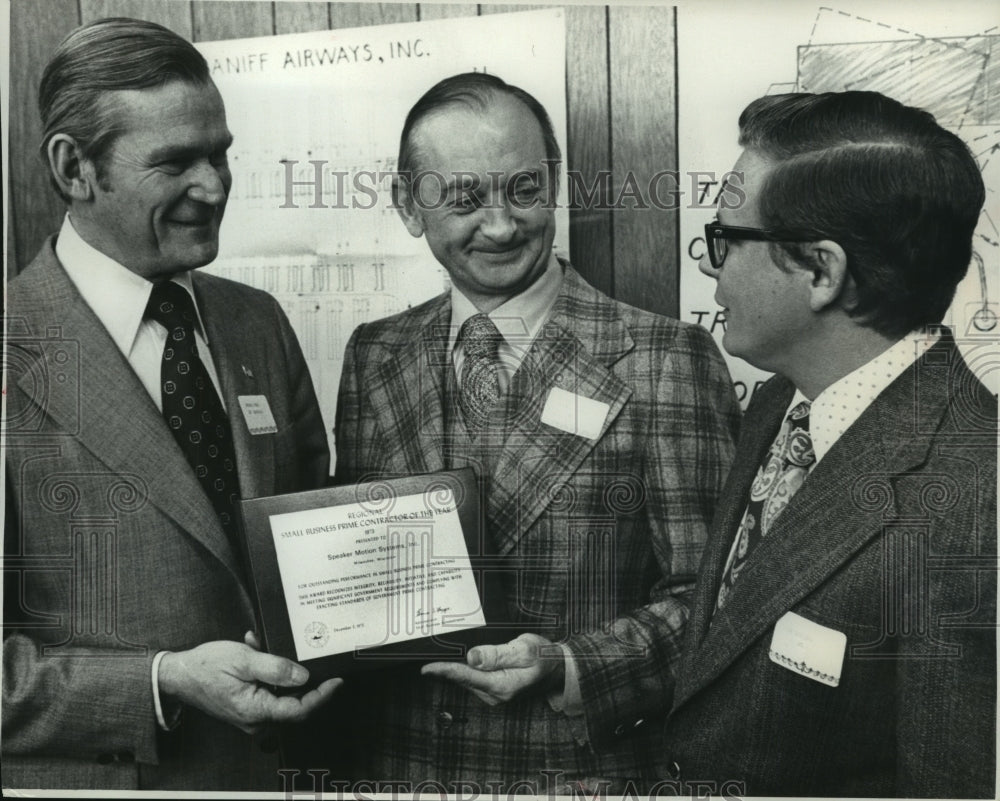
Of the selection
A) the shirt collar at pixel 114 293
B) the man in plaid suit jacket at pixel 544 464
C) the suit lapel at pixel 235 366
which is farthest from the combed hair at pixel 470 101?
the shirt collar at pixel 114 293

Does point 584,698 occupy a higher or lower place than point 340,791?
higher

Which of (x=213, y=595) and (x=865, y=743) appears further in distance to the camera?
(x=213, y=595)

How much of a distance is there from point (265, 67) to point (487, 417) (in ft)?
2.90

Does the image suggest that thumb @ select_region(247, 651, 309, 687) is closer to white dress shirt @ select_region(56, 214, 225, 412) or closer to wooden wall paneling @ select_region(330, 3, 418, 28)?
white dress shirt @ select_region(56, 214, 225, 412)

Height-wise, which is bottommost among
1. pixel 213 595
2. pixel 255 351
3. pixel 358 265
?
pixel 213 595

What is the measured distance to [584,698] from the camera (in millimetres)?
1958

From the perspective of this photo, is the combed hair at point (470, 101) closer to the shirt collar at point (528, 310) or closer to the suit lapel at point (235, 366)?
the shirt collar at point (528, 310)

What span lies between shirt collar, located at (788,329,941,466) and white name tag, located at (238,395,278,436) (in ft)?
3.65

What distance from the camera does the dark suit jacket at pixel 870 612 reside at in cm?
182

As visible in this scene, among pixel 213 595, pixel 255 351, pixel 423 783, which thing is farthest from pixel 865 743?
pixel 255 351

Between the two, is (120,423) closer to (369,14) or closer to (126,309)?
(126,309)

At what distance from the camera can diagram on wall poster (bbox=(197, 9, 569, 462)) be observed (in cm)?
201

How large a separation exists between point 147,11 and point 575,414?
4.09 feet

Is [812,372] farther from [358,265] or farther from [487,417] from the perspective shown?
[358,265]
